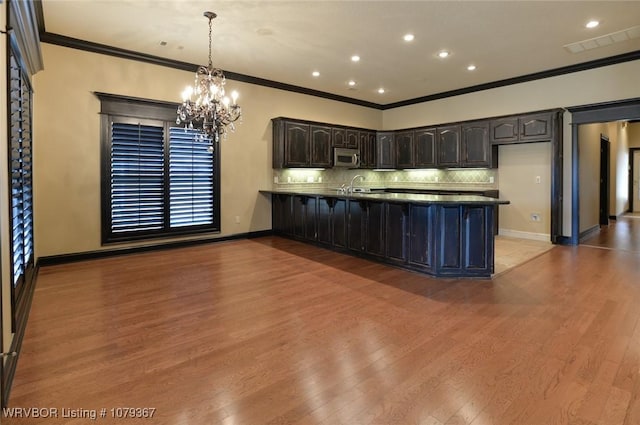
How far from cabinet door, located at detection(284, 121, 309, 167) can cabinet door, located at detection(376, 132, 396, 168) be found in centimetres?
222

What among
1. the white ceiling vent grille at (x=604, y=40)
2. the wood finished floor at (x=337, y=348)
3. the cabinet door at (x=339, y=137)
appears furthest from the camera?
the cabinet door at (x=339, y=137)

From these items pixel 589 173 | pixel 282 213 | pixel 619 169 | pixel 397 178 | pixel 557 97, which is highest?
pixel 557 97

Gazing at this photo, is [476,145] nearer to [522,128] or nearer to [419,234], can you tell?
[522,128]

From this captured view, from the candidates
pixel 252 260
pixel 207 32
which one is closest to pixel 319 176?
pixel 252 260

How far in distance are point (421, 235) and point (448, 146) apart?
3.99 meters

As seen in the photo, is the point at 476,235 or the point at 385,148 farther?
the point at 385,148

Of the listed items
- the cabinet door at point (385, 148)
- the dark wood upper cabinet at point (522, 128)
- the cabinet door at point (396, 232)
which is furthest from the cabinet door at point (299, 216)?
the dark wood upper cabinet at point (522, 128)

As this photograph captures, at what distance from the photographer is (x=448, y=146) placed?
7594 mm

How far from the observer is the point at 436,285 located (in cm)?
388

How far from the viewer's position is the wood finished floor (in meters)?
1.83

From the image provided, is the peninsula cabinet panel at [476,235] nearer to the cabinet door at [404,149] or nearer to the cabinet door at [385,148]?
the cabinet door at [404,149]

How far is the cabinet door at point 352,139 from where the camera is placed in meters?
7.96

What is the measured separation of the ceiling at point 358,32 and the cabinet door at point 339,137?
142 centimetres

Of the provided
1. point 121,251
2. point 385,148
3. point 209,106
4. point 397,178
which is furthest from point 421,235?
point 397,178
